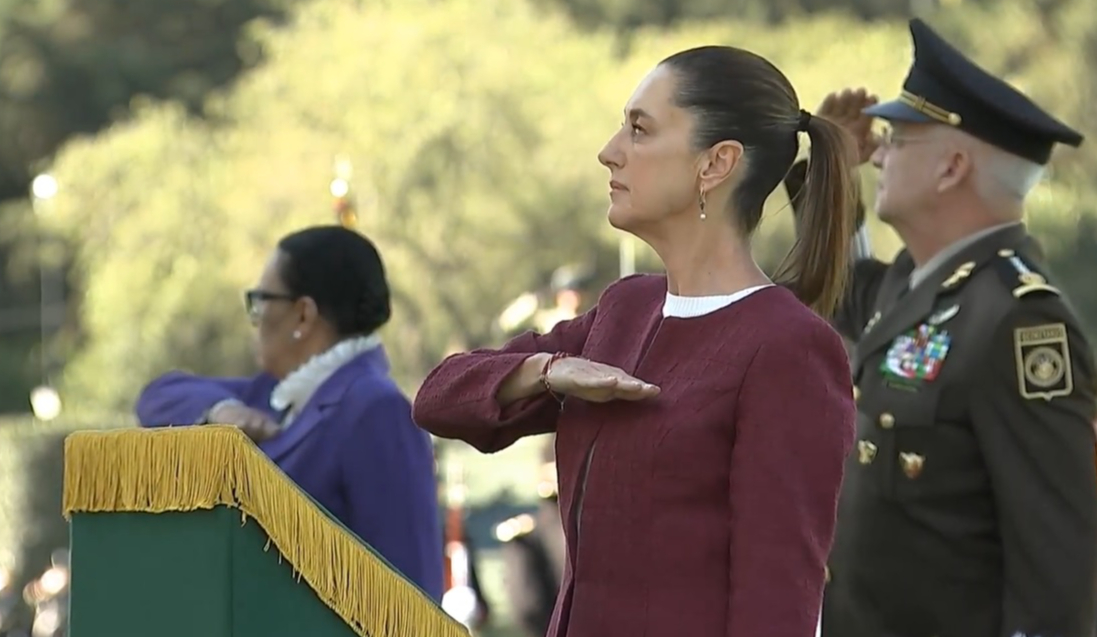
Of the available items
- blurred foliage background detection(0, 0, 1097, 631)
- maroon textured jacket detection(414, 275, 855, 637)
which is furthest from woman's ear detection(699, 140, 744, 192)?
blurred foliage background detection(0, 0, 1097, 631)

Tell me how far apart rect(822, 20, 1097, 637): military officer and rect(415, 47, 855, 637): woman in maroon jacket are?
0.91 metres

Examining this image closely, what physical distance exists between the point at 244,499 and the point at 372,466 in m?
1.37

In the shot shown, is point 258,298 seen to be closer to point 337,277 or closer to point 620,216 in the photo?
point 337,277

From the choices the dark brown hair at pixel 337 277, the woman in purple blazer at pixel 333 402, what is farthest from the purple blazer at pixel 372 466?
the dark brown hair at pixel 337 277

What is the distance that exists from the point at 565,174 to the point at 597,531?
20906 mm

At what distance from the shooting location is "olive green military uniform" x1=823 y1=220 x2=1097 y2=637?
3.02 meters

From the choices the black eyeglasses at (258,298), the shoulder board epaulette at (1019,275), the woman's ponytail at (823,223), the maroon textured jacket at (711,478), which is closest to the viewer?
the maroon textured jacket at (711,478)

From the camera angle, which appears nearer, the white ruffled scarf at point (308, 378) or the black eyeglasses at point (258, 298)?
the white ruffled scarf at point (308, 378)

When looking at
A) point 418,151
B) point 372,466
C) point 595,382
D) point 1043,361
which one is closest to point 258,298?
point 372,466

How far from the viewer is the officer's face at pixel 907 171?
11.3 feet

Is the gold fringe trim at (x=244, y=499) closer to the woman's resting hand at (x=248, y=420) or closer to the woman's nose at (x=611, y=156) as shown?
the woman's nose at (x=611, y=156)

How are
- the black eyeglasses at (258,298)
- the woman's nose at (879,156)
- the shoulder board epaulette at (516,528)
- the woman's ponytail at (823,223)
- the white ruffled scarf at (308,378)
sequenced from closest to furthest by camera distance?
the woman's ponytail at (823,223) → the woman's nose at (879,156) → the white ruffled scarf at (308,378) → the black eyeglasses at (258,298) → the shoulder board epaulette at (516,528)

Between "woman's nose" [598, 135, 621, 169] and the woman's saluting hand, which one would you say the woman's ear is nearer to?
"woman's nose" [598, 135, 621, 169]

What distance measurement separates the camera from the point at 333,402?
11.7ft
